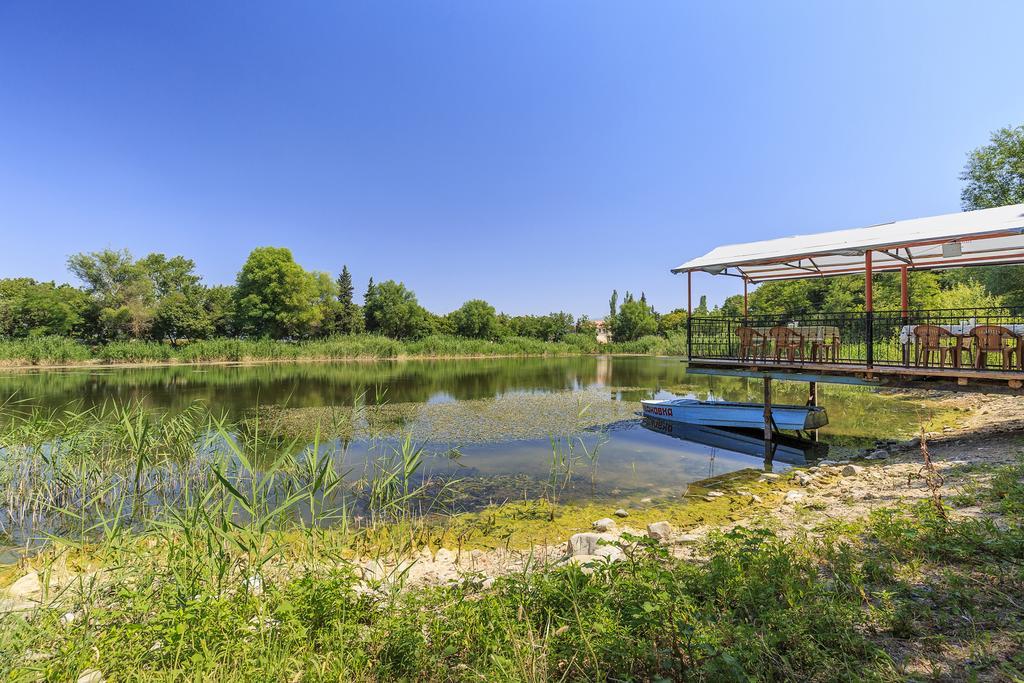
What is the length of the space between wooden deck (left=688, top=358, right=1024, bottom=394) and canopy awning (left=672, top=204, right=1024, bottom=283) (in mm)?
2084

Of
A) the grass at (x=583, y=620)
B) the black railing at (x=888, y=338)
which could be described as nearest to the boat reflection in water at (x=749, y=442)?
the black railing at (x=888, y=338)

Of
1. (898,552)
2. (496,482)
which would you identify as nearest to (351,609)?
(898,552)

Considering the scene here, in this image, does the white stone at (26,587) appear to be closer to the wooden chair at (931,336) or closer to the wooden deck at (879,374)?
the wooden deck at (879,374)

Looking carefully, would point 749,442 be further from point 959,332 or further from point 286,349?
point 286,349

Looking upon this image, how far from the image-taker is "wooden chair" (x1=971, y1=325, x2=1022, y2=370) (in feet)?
22.7

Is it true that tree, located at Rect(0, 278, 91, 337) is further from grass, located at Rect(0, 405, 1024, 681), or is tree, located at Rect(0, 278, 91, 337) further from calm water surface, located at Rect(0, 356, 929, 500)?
grass, located at Rect(0, 405, 1024, 681)

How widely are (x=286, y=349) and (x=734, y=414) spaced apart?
3635 cm

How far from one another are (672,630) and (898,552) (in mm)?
2317

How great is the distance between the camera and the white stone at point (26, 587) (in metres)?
3.61

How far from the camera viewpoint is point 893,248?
740 cm

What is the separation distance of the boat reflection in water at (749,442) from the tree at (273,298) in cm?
4172

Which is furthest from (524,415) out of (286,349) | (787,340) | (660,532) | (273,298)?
(273,298)

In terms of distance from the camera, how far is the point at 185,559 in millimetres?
3129

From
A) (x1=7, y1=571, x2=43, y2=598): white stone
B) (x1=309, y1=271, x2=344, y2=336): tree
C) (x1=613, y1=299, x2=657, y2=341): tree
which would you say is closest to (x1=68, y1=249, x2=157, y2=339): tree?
(x1=309, y1=271, x2=344, y2=336): tree
